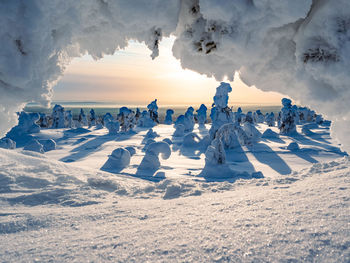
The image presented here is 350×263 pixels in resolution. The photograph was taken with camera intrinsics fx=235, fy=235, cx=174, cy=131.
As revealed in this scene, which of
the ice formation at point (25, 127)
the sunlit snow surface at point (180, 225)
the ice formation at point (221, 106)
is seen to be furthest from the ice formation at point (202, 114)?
the sunlit snow surface at point (180, 225)

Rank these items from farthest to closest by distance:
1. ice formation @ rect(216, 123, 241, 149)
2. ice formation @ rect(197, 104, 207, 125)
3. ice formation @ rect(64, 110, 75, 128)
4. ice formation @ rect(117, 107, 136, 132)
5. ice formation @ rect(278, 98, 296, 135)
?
ice formation @ rect(197, 104, 207, 125), ice formation @ rect(64, 110, 75, 128), ice formation @ rect(117, 107, 136, 132), ice formation @ rect(278, 98, 296, 135), ice formation @ rect(216, 123, 241, 149)

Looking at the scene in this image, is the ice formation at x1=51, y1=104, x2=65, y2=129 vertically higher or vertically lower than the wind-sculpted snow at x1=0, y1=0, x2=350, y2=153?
lower

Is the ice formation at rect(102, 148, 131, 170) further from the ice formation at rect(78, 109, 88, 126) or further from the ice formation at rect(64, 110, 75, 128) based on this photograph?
the ice formation at rect(78, 109, 88, 126)

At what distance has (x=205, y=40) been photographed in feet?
8.71

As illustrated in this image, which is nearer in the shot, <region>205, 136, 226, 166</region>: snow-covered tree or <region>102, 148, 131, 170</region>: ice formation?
<region>205, 136, 226, 166</region>: snow-covered tree

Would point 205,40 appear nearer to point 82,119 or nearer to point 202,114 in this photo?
point 202,114

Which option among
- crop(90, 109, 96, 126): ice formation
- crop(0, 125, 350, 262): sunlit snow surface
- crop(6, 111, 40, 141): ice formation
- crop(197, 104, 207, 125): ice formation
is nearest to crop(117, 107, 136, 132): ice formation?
crop(6, 111, 40, 141): ice formation

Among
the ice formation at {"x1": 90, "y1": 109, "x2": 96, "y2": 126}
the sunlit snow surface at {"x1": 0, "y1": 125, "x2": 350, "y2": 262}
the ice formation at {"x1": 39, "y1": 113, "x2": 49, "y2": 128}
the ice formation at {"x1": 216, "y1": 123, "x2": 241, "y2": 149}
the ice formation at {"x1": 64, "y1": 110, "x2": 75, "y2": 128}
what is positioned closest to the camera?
the sunlit snow surface at {"x1": 0, "y1": 125, "x2": 350, "y2": 262}

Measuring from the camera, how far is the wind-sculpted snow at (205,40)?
7.16 feet

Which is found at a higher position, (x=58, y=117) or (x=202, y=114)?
(x=202, y=114)

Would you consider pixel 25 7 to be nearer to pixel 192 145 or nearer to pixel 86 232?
pixel 86 232

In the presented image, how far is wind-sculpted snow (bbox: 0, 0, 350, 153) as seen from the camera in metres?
2.18

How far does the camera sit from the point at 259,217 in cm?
189

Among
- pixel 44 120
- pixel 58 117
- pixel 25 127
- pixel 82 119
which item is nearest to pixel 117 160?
pixel 25 127
